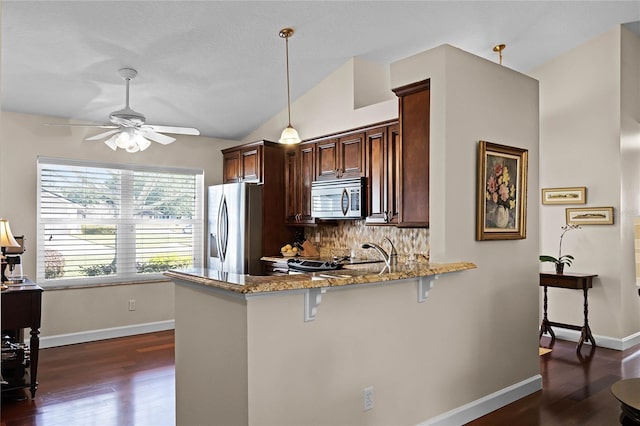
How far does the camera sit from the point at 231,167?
614 centimetres

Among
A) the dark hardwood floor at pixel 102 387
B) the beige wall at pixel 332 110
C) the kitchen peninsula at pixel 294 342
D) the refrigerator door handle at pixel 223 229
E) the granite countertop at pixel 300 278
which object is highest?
the beige wall at pixel 332 110

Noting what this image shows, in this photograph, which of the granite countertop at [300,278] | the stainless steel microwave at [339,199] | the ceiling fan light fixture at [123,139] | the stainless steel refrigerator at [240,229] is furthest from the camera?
the stainless steel refrigerator at [240,229]

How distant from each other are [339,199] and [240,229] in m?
1.22

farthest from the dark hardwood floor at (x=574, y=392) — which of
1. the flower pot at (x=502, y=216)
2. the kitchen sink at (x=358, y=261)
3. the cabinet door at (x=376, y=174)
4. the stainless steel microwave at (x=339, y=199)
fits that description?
the stainless steel microwave at (x=339, y=199)

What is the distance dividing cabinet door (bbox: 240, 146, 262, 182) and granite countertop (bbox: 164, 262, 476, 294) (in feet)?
9.50

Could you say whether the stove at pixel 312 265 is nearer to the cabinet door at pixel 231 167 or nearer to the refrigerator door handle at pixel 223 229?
the refrigerator door handle at pixel 223 229

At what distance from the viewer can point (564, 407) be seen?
345 cm

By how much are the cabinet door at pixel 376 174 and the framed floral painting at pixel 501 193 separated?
4.00ft

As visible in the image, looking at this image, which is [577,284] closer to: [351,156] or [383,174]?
[383,174]

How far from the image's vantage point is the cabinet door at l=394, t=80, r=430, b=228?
3.25m

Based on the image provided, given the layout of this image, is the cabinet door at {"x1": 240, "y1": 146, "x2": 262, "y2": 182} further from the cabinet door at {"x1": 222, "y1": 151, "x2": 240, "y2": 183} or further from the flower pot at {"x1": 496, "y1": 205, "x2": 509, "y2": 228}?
the flower pot at {"x1": 496, "y1": 205, "x2": 509, "y2": 228}

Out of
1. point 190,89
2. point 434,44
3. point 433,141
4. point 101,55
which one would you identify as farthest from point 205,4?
point 434,44

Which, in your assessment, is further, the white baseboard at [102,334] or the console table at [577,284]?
the white baseboard at [102,334]

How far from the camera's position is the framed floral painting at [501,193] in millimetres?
3311
